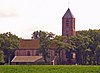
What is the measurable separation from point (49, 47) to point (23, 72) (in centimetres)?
7314

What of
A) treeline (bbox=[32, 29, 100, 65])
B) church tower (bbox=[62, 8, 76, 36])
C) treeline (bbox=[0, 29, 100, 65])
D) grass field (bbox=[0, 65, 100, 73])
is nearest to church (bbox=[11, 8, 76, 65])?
church tower (bbox=[62, 8, 76, 36])

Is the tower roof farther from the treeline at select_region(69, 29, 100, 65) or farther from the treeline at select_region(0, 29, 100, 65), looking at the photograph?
the treeline at select_region(69, 29, 100, 65)

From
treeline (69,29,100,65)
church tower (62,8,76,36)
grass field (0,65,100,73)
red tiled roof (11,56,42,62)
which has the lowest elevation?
red tiled roof (11,56,42,62)

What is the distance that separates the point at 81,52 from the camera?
119 meters

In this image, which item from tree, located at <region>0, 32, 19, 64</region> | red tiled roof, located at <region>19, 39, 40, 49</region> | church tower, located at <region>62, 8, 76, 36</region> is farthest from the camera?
red tiled roof, located at <region>19, 39, 40, 49</region>

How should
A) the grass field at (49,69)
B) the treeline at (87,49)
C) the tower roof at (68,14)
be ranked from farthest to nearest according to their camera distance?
1. the tower roof at (68,14)
2. the treeline at (87,49)
3. the grass field at (49,69)

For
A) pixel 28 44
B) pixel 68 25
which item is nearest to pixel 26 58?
pixel 28 44

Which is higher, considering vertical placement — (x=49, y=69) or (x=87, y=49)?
(x=87, y=49)

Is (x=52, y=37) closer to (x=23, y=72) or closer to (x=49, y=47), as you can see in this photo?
(x=49, y=47)

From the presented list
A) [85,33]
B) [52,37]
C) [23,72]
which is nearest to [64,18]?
[85,33]

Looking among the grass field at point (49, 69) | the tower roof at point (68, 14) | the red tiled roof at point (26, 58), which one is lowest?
the red tiled roof at point (26, 58)

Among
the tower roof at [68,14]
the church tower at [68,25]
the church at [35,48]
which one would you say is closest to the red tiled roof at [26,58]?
the church at [35,48]

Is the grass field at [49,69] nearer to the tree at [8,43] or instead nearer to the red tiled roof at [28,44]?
the tree at [8,43]

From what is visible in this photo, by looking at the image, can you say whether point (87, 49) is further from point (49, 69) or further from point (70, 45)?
point (49, 69)
